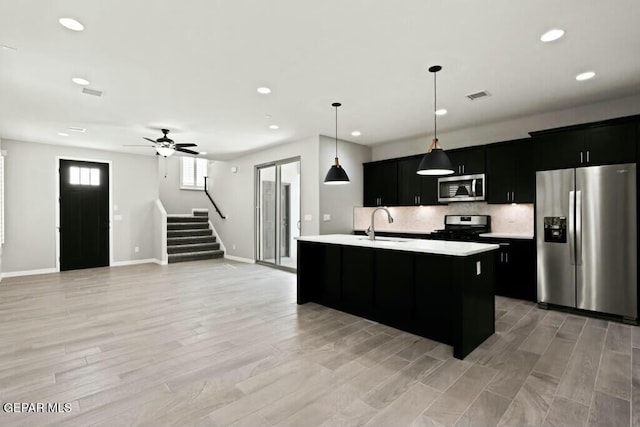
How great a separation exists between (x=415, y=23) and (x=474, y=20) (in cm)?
46

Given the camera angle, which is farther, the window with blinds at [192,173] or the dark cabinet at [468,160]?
the window with blinds at [192,173]

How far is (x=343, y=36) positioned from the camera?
2.71 m

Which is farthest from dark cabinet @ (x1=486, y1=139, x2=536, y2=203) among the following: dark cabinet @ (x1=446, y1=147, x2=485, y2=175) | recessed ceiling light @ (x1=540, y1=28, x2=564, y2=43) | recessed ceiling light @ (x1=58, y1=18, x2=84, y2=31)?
recessed ceiling light @ (x1=58, y1=18, x2=84, y2=31)

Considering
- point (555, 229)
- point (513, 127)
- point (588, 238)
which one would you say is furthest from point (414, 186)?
point (588, 238)

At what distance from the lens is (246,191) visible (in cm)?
806

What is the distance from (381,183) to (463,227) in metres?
1.85

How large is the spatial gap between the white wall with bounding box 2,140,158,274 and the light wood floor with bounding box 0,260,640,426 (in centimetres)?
296

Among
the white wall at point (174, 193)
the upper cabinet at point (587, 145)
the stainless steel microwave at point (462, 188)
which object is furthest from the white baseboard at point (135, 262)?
the upper cabinet at point (587, 145)

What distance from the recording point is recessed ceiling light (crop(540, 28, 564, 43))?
260 centimetres

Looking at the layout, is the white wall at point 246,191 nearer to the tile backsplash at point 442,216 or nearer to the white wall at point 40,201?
the tile backsplash at point 442,216

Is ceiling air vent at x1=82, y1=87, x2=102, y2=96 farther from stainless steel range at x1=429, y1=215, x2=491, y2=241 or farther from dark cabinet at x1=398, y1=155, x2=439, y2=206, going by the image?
stainless steel range at x1=429, y1=215, x2=491, y2=241

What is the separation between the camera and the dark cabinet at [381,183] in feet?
20.9

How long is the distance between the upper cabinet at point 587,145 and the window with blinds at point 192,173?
10.0 metres

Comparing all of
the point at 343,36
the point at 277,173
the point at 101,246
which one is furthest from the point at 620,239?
the point at 101,246
